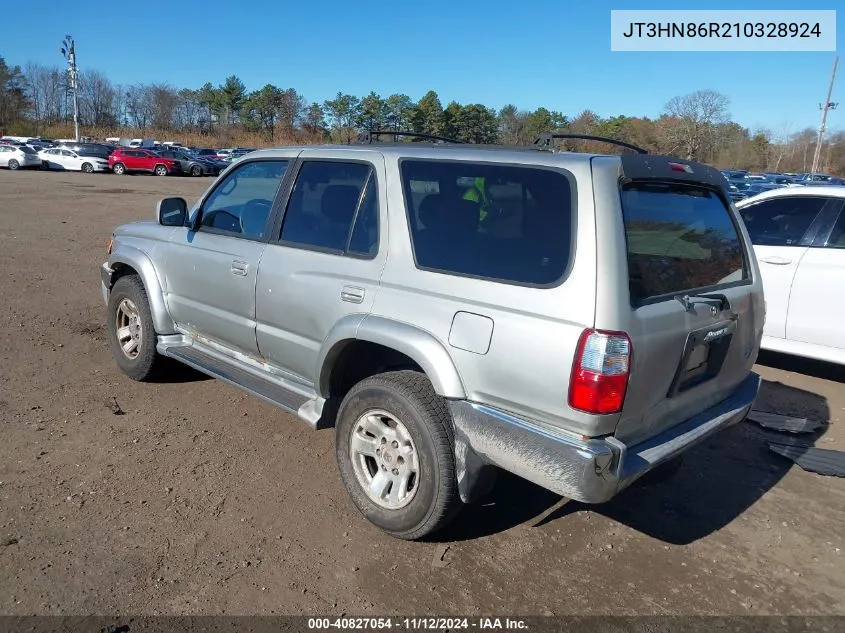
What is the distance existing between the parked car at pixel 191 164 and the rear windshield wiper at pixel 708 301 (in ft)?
130

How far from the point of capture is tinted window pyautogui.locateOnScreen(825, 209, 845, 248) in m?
5.68

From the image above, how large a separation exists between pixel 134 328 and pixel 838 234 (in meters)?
6.04

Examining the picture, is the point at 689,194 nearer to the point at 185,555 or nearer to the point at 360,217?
the point at 360,217

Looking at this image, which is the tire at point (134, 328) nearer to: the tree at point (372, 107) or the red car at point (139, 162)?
the red car at point (139, 162)

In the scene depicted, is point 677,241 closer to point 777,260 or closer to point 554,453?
point 554,453

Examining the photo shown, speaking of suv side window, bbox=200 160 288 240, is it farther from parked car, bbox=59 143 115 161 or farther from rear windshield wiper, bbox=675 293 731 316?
parked car, bbox=59 143 115 161

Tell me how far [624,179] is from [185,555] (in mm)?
2648

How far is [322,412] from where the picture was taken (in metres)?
3.54

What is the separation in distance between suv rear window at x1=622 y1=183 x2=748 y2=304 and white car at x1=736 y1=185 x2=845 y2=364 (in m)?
2.60

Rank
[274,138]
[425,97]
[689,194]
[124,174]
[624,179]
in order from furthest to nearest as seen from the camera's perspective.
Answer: [274,138]
[425,97]
[124,174]
[689,194]
[624,179]

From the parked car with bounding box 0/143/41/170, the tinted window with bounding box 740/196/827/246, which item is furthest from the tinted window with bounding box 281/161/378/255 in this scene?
the parked car with bounding box 0/143/41/170

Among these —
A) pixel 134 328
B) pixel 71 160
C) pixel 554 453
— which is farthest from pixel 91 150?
pixel 554 453

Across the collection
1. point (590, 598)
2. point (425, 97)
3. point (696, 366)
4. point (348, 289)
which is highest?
point (425, 97)

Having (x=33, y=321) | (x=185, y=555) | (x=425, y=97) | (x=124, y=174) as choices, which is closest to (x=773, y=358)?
(x=185, y=555)
